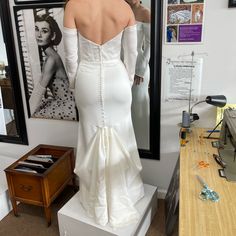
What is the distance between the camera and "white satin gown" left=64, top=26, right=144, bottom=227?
1.50 metres

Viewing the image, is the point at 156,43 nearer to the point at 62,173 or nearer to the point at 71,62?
the point at 71,62

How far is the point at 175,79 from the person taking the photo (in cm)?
183

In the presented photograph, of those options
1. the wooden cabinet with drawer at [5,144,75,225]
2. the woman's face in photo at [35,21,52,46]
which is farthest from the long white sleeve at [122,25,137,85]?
the wooden cabinet with drawer at [5,144,75,225]

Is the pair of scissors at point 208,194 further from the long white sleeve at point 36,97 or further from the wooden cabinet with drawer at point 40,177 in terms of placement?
the long white sleeve at point 36,97

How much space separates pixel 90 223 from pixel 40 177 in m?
0.46

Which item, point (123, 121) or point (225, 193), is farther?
point (123, 121)

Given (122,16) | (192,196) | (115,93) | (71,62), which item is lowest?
(192,196)

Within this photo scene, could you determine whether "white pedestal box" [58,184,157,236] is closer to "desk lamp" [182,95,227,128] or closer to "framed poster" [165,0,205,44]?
"desk lamp" [182,95,227,128]

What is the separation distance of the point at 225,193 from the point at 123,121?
0.73m

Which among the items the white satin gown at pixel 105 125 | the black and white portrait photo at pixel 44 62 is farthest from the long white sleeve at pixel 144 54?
the black and white portrait photo at pixel 44 62

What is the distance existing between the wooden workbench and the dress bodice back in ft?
2.25

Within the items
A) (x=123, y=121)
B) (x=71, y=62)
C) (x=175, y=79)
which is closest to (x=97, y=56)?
(x=71, y=62)

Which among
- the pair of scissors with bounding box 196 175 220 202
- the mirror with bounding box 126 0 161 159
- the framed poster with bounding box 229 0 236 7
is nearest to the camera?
the pair of scissors with bounding box 196 175 220 202

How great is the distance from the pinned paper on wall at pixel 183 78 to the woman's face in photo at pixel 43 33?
930 millimetres
